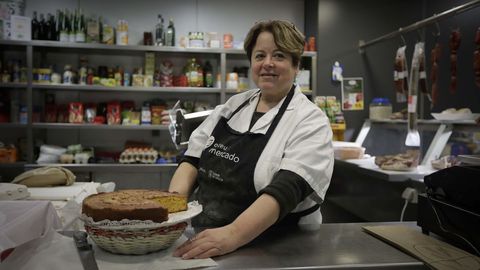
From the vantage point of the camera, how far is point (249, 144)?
1.45 metres

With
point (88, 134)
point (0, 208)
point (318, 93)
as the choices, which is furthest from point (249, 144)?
point (88, 134)

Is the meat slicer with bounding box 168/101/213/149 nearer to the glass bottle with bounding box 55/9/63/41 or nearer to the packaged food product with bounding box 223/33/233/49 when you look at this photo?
the packaged food product with bounding box 223/33/233/49

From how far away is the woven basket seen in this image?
972 millimetres

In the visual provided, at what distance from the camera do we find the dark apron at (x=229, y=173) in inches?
55.6

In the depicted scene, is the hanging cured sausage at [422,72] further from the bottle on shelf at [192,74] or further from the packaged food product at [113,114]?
the packaged food product at [113,114]

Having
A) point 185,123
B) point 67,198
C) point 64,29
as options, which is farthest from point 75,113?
point 185,123

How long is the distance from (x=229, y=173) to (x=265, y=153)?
152mm

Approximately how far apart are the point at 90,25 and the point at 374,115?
9.86ft

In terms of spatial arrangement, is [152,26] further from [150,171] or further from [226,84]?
[150,171]

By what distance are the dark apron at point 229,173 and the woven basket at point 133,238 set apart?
0.41 metres

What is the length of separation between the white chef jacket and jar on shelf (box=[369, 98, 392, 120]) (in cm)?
296

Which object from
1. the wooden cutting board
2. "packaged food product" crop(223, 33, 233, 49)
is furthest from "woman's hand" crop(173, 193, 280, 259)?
"packaged food product" crop(223, 33, 233, 49)

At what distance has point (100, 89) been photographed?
4129 mm

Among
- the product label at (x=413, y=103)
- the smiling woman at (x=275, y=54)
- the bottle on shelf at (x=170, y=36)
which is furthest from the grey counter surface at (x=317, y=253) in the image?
the bottle on shelf at (x=170, y=36)
